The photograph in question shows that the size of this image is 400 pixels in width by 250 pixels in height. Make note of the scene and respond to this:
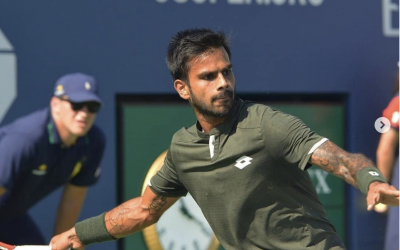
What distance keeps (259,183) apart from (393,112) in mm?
3280

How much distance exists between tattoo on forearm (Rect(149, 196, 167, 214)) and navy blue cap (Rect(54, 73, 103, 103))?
1.71 metres

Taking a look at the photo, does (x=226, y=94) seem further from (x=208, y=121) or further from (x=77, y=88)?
(x=77, y=88)

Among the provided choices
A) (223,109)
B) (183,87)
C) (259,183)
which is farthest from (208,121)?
(259,183)

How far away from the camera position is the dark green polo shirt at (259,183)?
3.28 m

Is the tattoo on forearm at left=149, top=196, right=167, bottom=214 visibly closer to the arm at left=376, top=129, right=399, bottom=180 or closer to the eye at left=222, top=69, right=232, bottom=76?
the eye at left=222, top=69, right=232, bottom=76

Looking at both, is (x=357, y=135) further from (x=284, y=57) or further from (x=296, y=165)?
(x=296, y=165)

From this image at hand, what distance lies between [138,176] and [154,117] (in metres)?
0.45

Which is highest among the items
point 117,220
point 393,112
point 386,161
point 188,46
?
point 188,46

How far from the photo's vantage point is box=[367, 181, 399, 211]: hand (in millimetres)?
2744

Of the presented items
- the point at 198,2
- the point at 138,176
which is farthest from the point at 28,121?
the point at 198,2

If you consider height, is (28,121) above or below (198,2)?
below

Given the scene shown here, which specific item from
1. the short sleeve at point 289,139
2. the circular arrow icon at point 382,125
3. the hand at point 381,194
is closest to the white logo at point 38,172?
the short sleeve at point 289,139

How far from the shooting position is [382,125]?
251 inches

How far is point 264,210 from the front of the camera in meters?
3.36
